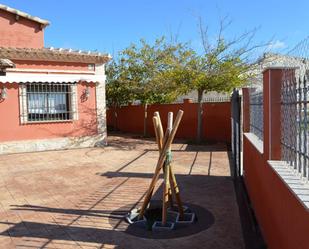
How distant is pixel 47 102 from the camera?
14031 millimetres

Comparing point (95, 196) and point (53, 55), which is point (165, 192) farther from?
point (53, 55)

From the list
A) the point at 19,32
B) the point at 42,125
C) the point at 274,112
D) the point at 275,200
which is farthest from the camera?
the point at 19,32

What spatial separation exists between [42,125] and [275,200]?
1152 cm

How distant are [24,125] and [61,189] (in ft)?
21.8

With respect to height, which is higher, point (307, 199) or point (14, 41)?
point (14, 41)

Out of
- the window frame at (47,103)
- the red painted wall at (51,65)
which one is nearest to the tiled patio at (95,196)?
the window frame at (47,103)

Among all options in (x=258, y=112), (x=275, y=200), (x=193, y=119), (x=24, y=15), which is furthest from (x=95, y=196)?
(x=24, y=15)

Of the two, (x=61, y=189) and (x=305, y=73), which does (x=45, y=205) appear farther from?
(x=305, y=73)

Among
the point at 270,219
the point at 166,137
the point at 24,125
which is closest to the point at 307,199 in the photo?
the point at 270,219

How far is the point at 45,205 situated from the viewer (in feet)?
21.2

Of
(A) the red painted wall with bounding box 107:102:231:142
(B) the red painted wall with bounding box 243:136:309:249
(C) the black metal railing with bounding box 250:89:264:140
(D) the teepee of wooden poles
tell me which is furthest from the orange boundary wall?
(A) the red painted wall with bounding box 107:102:231:142

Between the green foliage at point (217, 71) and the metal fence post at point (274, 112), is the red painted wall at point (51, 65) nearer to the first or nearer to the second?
the green foliage at point (217, 71)

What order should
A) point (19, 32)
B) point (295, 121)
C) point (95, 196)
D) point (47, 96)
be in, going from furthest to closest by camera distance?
point (19, 32), point (47, 96), point (95, 196), point (295, 121)

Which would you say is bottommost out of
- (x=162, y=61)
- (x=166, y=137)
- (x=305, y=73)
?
(x=166, y=137)
